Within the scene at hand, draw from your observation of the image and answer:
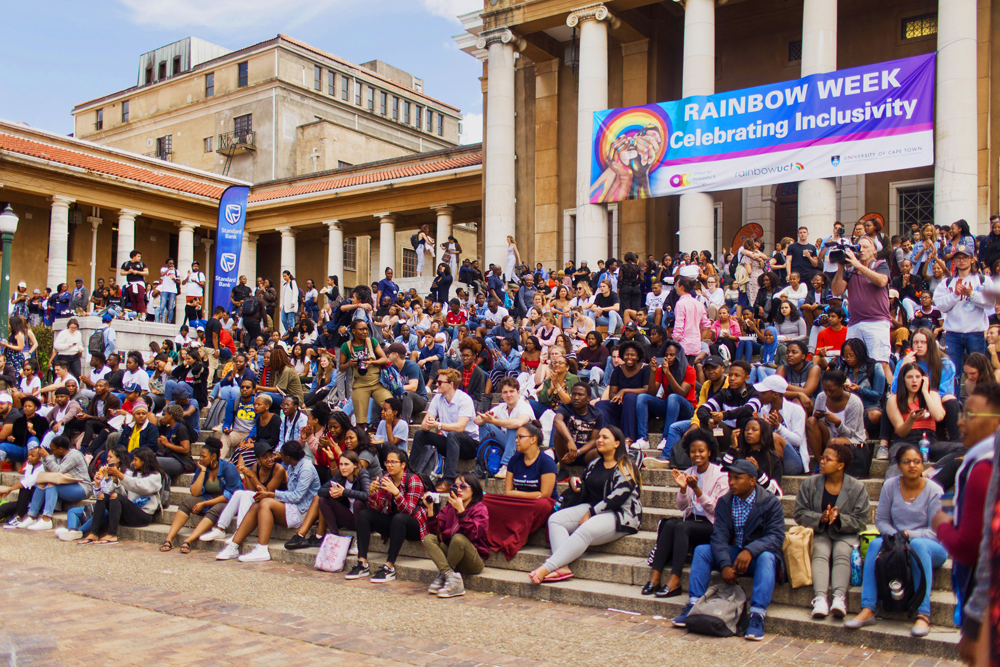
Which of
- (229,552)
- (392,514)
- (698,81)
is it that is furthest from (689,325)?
(698,81)

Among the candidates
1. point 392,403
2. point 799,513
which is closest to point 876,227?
point 799,513

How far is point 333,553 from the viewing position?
8672 mm

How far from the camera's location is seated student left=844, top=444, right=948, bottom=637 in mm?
5883

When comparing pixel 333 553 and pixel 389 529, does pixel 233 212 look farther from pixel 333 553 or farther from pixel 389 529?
pixel 389 529

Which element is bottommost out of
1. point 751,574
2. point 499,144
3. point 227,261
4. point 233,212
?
point 751,574

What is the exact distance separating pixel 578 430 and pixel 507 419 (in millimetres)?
921

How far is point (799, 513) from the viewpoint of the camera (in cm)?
668

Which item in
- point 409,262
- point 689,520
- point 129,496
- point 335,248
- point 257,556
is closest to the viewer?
point 689,520

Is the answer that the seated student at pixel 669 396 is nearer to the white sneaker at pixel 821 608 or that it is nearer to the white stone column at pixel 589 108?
the white sneaker at pixel 821 608

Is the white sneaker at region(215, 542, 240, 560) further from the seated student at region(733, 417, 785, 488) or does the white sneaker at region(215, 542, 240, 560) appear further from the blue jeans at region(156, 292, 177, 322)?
the blue jeans at region(156, 292, 177, 322)

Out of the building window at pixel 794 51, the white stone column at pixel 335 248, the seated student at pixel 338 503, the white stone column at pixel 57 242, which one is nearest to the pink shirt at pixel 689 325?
the seated student at pixel 338 503

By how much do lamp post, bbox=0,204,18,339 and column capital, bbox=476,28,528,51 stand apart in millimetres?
13341

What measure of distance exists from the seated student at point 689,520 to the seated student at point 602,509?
0.56 metres

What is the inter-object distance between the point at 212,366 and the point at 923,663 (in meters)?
16.7
